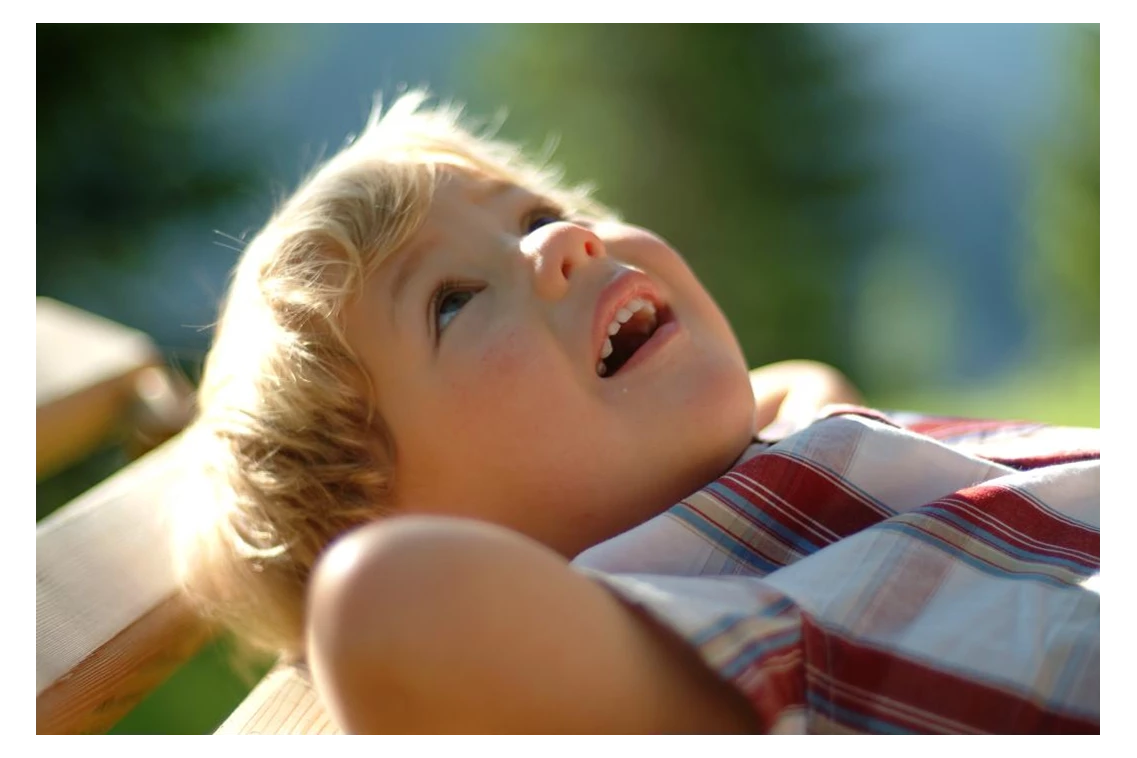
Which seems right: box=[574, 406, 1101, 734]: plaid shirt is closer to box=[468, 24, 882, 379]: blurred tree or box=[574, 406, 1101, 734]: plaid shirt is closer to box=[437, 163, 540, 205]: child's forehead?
box=[437, 163, 540, 205]: child's forehead

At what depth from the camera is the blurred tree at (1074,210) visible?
3160mm

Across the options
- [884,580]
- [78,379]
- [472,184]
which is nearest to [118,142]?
[78,379]

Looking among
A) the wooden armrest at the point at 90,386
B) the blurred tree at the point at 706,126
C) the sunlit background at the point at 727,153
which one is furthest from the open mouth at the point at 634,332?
the blurred tree at the point at 706,126

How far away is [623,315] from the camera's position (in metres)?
0.83

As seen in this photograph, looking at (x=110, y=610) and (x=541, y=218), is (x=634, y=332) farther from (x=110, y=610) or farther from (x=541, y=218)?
(x=110, y=610)

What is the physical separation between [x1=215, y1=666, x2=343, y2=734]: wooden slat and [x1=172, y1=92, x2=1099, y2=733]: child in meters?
0.05

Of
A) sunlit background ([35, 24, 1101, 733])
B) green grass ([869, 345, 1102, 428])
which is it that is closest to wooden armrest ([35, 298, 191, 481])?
green grass ([869, 345, 1102, 428])

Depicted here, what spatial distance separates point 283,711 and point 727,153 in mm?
3435

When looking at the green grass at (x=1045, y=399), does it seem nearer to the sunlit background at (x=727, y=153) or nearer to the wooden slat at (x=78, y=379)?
the sunlit background at (x=727, y=153)

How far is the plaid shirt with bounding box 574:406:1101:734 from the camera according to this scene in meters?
0.56

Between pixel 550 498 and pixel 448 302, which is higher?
pixel 448 302
